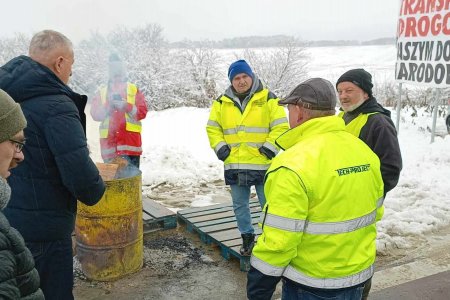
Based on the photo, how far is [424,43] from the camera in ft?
23.1

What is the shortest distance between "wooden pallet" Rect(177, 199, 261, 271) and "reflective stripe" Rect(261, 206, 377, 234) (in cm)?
232

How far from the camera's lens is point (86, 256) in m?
4.13

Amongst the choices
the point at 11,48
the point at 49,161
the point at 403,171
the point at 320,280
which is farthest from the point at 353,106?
the point at 11,48

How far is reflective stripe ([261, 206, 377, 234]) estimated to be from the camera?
1.94 m

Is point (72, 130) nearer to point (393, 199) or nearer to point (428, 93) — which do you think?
point (393, 199)

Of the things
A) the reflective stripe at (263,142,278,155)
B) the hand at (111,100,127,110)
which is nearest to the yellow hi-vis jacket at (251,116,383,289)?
the reflective stripe at (263,142,278,155)

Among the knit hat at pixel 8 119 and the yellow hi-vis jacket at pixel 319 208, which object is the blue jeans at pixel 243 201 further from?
the knit hat at pixel 8 119

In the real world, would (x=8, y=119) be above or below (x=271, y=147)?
above

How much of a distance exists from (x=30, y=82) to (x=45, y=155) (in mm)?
444

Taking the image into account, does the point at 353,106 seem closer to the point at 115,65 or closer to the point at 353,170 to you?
the point at 353,170

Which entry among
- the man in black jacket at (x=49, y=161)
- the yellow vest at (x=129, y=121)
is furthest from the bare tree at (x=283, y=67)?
the man in black jacket at (x=49, y=161)

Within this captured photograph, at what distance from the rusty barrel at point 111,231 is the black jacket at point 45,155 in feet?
4.09

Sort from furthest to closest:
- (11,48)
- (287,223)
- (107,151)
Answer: (11,48)
(107,151)
(287,223)

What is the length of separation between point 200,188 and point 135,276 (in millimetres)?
3178
